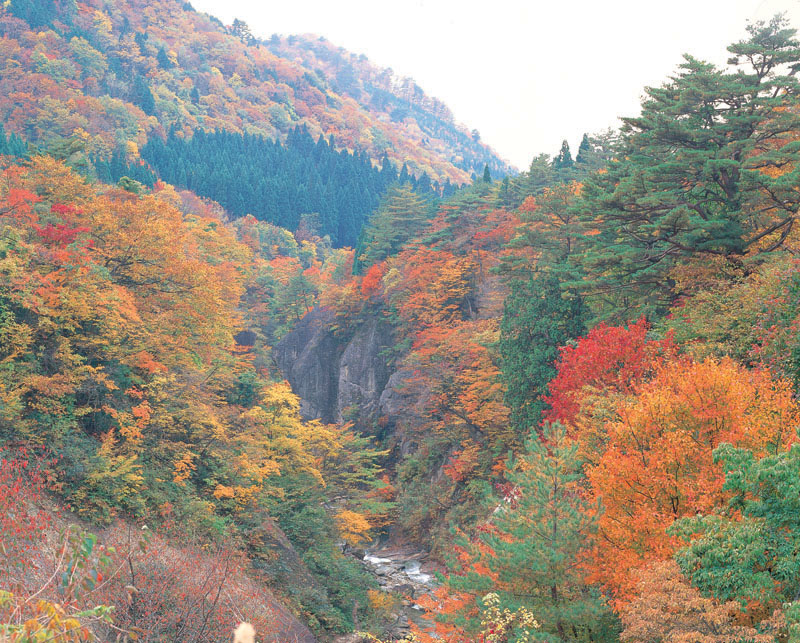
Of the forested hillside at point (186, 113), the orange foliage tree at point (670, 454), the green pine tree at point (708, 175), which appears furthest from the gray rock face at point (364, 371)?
the forested hillside at point (186, 113)

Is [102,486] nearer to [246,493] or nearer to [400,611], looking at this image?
[246,493]

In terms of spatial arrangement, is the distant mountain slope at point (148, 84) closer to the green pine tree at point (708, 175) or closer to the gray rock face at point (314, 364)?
the gray rock face at point (314, 364)

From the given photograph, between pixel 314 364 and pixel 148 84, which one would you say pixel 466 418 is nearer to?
pixel 314 364

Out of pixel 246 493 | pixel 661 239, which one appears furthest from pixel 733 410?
pixel 246 493

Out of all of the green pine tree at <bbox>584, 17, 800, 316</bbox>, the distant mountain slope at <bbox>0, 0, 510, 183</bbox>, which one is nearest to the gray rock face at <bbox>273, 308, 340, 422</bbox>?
the distant mountain slope at <bbox>0, 0, 510, 183</bbox>

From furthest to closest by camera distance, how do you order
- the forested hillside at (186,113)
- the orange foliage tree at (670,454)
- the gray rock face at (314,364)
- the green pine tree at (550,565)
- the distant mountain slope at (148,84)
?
the forested hillside at (186,113) < the distant mountain slope at (148,84) < the gray rock face at (314,364) < the green pine tree at (550,565) < the orange foliage tree at (670,454)

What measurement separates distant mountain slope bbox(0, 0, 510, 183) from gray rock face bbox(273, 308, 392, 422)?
101 feet

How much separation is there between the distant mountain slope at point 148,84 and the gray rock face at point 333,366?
30.8 m

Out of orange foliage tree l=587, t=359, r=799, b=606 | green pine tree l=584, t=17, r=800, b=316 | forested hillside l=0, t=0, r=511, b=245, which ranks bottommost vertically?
orange foliage tree l=587, t=359, r=799, b=606

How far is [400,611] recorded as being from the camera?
28.7 metres

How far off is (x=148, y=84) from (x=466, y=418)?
110 meters

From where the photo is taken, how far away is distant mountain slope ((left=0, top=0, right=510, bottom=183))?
89.4 metres

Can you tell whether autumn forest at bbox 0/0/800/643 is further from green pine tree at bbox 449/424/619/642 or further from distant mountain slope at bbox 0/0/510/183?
distant mountain slope at bbox 0/0/510/183

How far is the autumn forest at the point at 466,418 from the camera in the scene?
1040 cm
